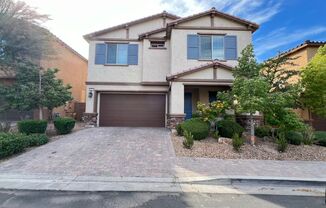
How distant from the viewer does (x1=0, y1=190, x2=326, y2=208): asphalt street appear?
14.9ft

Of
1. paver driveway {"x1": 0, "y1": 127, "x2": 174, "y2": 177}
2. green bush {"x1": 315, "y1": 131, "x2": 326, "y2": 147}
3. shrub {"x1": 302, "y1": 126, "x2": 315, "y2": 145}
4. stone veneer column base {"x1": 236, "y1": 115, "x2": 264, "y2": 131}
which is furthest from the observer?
stone veneer column base {"x1": 236, "y1": 115, "x2": 264, "y2": 131}

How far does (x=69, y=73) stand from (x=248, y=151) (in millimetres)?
16446

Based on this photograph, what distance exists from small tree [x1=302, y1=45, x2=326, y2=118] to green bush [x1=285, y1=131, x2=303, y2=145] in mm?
1821

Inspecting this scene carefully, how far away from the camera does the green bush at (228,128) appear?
1088 cm

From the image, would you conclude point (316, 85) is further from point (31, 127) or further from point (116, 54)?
point (31, 127)

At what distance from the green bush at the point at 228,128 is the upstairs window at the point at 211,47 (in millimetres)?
4789

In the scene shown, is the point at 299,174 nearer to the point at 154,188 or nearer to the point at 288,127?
the point at 288,127

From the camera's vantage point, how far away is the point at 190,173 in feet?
21.6

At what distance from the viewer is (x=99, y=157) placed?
8211mm

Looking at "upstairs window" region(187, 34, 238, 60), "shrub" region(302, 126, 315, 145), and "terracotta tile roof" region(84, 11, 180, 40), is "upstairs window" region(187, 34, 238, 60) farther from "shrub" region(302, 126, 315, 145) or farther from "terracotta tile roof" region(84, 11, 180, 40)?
"shrub" region(302, 126, 315, 145)

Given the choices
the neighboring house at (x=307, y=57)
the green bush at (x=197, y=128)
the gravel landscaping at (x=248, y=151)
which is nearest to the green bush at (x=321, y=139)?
the gravel landscaping at (x=248, y=151)

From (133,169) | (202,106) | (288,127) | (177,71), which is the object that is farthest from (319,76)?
(133,169)

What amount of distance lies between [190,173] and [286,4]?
11.0 metres

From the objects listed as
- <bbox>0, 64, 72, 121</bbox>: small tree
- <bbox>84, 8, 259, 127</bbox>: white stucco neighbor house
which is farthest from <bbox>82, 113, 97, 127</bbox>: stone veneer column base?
<bbox>0, 64, 72, 121</bbox>: small tree
